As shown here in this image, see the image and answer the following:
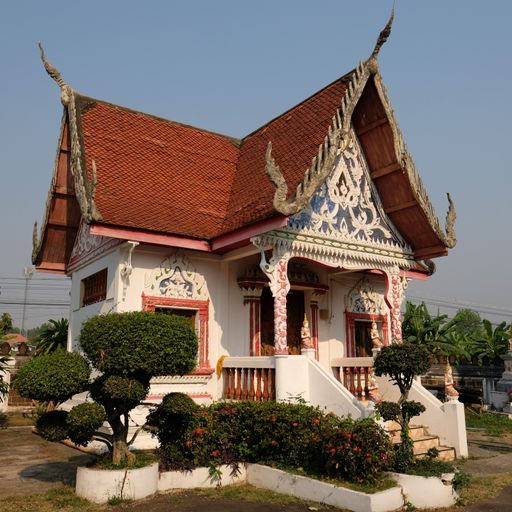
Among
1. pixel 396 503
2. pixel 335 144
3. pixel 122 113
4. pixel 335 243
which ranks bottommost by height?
pixel 396 503

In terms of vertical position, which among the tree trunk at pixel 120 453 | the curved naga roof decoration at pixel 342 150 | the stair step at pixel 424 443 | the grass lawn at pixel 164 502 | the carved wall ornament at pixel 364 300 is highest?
the curved naga roof decoration at pixel 342 150

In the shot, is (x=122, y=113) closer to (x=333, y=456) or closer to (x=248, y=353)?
(x=248, y=353)

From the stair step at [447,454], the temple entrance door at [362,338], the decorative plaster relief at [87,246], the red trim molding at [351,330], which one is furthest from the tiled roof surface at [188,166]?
the stair step at [447,454]

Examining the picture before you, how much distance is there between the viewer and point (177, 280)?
10414mm

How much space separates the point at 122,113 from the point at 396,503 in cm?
981

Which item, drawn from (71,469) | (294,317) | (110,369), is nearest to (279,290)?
(294,317)

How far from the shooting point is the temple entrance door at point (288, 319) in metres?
11.5

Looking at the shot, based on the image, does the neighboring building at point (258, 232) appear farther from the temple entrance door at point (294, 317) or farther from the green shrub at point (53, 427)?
the green shrub at point (53, 427)

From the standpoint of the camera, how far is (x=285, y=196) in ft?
29.0

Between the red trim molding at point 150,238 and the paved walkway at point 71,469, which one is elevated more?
the red trim molding at point 150,238

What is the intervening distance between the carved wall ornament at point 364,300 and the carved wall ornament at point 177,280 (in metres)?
3.88

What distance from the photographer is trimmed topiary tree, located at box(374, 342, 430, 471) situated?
279 inches

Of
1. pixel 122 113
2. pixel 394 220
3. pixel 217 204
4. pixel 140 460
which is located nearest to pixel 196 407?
pixel 140 460

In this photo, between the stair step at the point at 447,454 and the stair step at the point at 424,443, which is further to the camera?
the stair step at the point at 447,454
